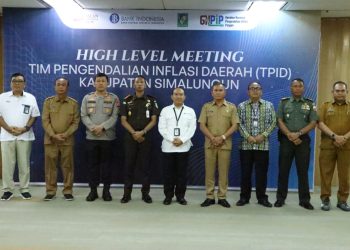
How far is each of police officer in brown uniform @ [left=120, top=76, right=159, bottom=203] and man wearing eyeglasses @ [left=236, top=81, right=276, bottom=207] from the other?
1.25m

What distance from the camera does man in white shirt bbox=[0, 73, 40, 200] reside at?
18.4 ft

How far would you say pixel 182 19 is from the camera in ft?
20.8

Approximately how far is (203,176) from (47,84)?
2851 mm

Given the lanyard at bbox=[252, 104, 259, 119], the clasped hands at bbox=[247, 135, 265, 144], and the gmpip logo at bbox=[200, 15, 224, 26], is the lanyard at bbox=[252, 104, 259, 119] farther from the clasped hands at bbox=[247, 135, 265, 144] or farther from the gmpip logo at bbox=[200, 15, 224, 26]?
the gmpip logo at bbox=[200, 15, 224, 26]

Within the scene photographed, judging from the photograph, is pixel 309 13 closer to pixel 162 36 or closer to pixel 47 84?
pixel 162 36

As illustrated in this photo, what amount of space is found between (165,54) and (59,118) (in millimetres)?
1907

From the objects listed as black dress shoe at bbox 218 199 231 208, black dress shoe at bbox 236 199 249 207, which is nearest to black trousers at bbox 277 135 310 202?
black dress shoe at bbox 236 199 249 207

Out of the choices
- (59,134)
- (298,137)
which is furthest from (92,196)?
(298,137)

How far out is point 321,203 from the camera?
5609mm

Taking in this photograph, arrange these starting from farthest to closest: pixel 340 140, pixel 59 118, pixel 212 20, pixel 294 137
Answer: pixel 212 20 < pixel 59 118 < pixel 294 137 < pixel 340 140

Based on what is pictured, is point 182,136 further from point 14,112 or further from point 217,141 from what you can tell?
point 14,112

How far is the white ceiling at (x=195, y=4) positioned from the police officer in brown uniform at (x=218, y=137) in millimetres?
1288

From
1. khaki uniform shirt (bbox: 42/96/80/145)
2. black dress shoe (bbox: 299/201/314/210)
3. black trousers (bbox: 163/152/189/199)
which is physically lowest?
black dress shoe (bbox: 299/201/314/210)

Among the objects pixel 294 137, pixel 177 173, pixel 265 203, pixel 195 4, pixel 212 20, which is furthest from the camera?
pixel 212 20
